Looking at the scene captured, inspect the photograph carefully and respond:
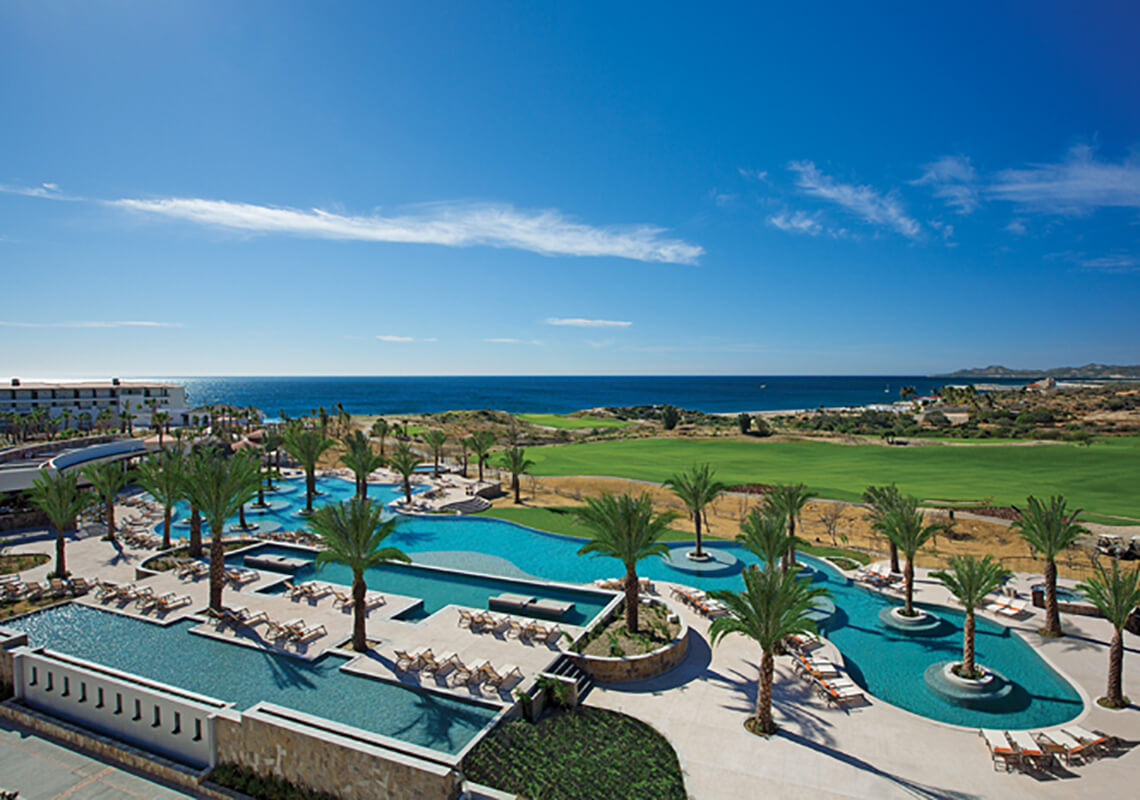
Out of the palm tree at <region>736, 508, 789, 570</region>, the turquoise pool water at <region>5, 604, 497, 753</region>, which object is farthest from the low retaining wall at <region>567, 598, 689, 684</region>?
the palm tree at <region>736, 508, 789, 570</region>

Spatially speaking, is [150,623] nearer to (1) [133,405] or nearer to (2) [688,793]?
(2) [688,793]

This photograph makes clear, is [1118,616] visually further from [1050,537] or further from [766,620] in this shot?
[766,620]

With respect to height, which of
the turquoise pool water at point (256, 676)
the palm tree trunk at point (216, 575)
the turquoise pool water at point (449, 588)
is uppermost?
the palm tree trunk at point (216, 575)

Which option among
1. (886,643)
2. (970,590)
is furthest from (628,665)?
(970,590)

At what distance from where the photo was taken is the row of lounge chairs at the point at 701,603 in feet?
66.4

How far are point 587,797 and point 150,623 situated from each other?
53.8 ft

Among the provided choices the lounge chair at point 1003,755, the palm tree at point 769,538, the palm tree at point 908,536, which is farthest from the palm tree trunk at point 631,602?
the palm tree at point 908,536

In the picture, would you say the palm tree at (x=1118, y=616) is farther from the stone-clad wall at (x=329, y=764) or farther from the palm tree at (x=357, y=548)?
the palm tree at (x=357, y=548)

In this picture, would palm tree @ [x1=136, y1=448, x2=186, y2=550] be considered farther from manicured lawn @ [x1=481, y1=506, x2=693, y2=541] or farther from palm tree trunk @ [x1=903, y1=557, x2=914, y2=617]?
palm tree trunk @ [x1=903, y1=557, x2=914, y2=617]

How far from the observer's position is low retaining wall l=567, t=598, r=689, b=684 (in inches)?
634

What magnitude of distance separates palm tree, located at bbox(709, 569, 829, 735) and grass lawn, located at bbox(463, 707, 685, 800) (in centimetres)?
252

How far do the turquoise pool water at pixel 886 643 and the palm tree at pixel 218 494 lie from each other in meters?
9.11

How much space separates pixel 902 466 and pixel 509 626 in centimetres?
4613

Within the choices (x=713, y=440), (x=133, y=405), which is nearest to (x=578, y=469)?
(x=713, y=440)
